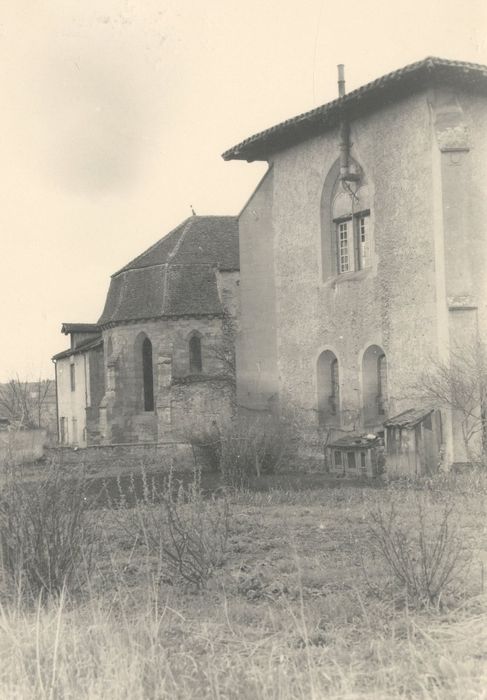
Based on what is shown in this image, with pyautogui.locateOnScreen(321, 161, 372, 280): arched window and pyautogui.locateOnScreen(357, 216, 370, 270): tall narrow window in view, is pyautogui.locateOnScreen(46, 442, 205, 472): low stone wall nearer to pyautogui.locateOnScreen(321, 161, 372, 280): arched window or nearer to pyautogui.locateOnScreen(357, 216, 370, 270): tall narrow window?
pyautogui.locateOnScreen(321, 161, 372, 280): arched window

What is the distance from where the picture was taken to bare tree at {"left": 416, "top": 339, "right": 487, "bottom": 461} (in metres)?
17.2

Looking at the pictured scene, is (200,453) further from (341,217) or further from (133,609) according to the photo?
(133,609)

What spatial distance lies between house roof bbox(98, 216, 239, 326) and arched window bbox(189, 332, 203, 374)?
3.28 ft

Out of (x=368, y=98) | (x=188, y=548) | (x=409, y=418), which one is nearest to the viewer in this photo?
(x=188, y=548)

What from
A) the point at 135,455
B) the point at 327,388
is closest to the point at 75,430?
the point at 135,455

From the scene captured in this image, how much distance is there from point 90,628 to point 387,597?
Answer: 98.3 inches

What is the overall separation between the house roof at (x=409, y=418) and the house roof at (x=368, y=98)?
702cm

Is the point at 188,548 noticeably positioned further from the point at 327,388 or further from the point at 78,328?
the point at 78,328

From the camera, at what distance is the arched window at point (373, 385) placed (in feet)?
66.4

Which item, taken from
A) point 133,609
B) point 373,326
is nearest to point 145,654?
point 133,609

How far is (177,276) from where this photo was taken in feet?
109

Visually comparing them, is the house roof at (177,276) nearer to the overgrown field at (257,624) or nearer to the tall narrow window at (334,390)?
the tall narrow window at (334,390)

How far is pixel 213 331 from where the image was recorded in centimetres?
3231

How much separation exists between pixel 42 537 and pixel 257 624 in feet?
7.03
